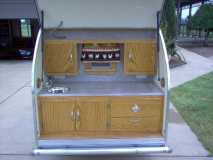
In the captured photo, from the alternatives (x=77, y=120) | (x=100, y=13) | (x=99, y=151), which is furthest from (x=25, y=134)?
(x=100, y=13)

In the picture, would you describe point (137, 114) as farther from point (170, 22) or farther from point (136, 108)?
point (170, 22)

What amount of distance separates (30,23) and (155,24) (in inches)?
443

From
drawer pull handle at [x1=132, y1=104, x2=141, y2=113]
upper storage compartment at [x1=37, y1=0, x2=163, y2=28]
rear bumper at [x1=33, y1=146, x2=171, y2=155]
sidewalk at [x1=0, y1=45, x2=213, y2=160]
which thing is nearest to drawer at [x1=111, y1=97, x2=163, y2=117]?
A: drawer pull handle at [x1=132, y1=104, x2=141, y2=113]

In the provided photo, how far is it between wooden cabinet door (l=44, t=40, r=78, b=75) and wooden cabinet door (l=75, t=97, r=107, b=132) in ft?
3.16

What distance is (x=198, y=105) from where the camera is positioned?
6.75 metres

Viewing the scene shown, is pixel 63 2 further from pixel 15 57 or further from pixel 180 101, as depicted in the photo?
pixel 15 57

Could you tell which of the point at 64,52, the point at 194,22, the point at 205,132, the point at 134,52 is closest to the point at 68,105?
the point at 64,52

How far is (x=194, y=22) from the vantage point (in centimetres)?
2091

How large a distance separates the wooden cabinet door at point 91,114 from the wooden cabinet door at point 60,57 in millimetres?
963

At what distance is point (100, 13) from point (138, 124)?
152cm

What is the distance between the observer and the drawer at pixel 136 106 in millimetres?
3861

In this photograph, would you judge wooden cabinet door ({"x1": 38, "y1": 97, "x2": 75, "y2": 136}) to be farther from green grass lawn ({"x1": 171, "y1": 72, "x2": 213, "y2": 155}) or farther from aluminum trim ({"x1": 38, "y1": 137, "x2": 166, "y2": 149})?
green grass lawn ({"x1": 171, "y1": 72, "x2": 213, "y2": 155})

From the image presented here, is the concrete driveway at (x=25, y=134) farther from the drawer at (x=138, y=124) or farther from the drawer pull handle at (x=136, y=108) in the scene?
the drawer pull handle at (x=136, y=108)

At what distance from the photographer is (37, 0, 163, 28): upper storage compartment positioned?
415 centimetres
